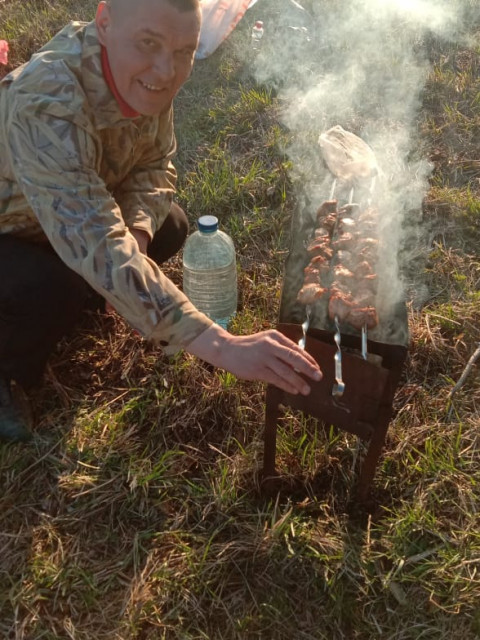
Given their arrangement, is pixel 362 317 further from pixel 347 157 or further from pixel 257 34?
pixel 257 34

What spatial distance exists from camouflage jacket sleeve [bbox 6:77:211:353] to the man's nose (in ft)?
1.22

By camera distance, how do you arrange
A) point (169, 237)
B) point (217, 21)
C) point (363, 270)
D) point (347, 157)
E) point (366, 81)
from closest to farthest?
1. point (363, 270)
2. point (169, 237)
3. point (347, 157)
4. point (366, 81)
5. point (217, 21)

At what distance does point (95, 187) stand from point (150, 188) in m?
0.98

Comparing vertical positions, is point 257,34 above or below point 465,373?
above

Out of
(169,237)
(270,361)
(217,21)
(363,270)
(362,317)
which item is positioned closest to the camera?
(270,361)

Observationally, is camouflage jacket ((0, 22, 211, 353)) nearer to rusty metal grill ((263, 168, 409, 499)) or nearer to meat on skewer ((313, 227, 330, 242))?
A: rusty metal grill ((263, 168, 409, 499))

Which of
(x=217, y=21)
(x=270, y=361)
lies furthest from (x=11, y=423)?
(x=217, y=21)

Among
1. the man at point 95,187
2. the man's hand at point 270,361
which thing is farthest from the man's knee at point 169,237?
the man's hand at point 270,361

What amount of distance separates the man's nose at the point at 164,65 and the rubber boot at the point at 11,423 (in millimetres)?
1715

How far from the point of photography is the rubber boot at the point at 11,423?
2912 millimetres

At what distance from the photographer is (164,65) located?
234 centimetres

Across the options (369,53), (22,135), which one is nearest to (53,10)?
(369,53)

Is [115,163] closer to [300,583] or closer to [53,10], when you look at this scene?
[300,583]

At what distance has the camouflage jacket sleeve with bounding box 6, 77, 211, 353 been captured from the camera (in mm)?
2143
